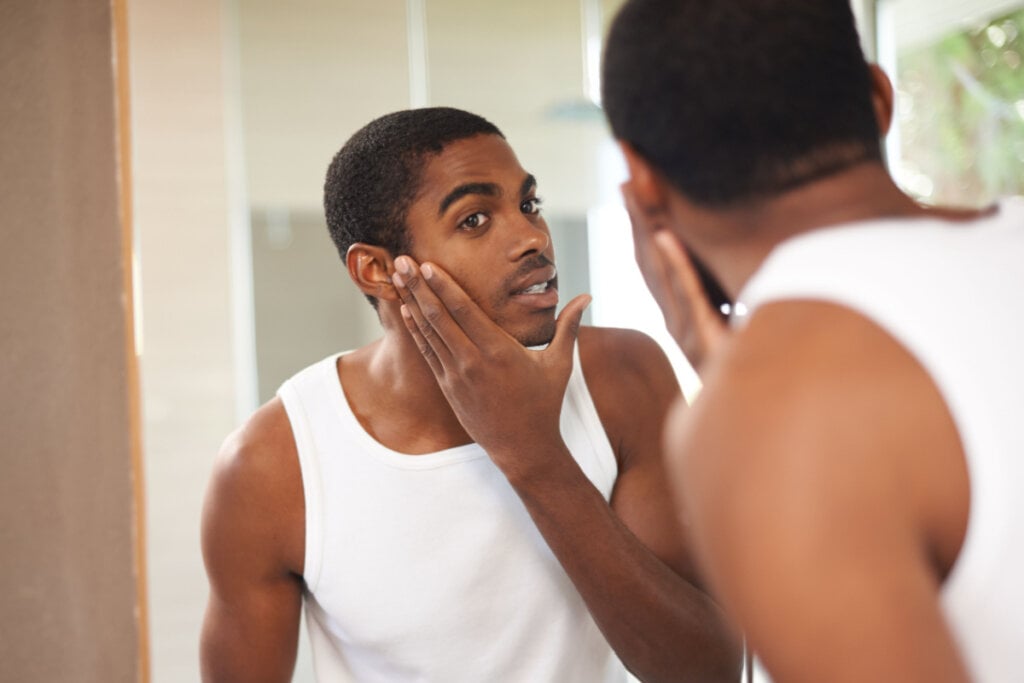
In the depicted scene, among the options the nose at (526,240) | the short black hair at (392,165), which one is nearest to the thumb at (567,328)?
the nose at (526,240)

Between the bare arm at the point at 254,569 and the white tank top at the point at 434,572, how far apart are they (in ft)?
→ 0.09

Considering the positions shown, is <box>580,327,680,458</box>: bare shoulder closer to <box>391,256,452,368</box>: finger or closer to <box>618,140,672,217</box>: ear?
<box>391,256,452,368</box>: finger

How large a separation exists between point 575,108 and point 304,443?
114cm

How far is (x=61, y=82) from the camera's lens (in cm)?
87

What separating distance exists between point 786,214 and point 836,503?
6.9 inches

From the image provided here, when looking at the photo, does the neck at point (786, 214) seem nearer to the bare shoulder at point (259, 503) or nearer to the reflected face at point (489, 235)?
the reflected face at point (489, 235)

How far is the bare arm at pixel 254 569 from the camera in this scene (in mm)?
1084

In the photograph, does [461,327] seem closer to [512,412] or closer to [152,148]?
[512,412]

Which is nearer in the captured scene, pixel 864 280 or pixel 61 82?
pixel 864 280

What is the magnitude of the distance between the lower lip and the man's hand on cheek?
5 cm

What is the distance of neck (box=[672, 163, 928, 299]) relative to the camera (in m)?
0.51

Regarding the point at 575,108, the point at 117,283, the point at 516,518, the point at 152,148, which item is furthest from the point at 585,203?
the point at 117,283

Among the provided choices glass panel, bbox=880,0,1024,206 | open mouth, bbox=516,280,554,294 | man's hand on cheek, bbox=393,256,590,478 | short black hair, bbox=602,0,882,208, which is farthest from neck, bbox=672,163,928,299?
glass panel, bbox=880,0,1024,206

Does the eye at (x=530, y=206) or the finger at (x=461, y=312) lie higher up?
the eye at (x=530, y=206)
